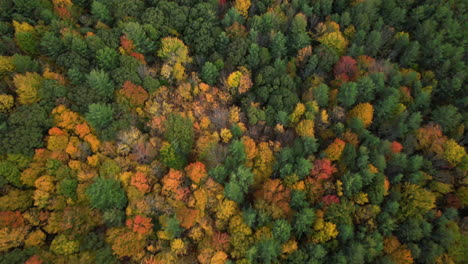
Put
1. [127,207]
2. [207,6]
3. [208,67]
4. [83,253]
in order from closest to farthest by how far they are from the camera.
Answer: [83,253]
[127,207]
[208,67]
[207,6]

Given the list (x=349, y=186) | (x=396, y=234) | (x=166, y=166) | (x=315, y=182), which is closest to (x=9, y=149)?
(x=166, y=166)

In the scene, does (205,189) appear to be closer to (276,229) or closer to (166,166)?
(166,166)

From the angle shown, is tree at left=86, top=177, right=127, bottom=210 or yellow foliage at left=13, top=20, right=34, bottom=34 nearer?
tree at left=86, top=177, right=127, bottom=210

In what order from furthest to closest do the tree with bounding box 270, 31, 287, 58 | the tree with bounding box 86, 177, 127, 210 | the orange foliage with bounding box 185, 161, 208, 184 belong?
the tree with bounding box 270, 31, 287, 58 < the orange foliage with bounding box 185, 161, 208, 184 < the tree with bounding box 86, 177, 127, 210

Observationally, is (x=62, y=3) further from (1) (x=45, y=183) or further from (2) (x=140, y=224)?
(2) (x=140, y=224)

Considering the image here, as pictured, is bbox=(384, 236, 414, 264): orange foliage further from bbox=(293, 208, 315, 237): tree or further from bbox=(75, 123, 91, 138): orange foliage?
bbox=(75, 123, 91, 138): orange foliage

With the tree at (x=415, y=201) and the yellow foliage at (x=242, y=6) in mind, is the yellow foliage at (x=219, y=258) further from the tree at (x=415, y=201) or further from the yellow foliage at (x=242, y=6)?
the yellow foliage at (x=242, y=6)

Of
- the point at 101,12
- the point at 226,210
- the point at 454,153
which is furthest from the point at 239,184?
the point at 101,12

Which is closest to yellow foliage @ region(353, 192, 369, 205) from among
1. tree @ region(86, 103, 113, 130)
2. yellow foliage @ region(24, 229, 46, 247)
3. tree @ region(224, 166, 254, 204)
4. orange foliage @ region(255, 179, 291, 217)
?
orange foliage @ region(255, 179, 291, 217)
